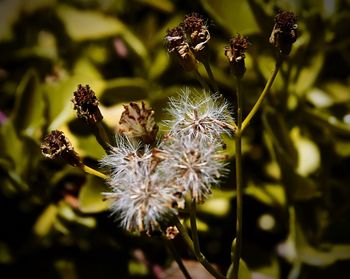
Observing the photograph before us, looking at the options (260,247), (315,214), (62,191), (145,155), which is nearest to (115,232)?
(62,191)

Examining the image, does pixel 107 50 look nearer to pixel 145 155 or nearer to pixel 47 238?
pixel 47 238

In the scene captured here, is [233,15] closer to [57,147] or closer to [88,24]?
[88,24]

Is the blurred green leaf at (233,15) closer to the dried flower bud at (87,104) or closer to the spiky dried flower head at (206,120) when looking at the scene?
the spiky dried flower head at (206,120)

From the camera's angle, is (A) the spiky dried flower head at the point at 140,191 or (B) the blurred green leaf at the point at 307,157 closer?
(A) the spiky dried flower head at the point at 140,191

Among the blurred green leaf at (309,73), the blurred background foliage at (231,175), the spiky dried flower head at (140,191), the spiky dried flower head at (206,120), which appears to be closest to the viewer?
the spiky dried flower head at (140,191)

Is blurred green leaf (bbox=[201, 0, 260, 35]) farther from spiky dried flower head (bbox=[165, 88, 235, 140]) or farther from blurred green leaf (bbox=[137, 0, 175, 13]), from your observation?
spiky dried flower head (bbox=[165, 88, 235, 140])

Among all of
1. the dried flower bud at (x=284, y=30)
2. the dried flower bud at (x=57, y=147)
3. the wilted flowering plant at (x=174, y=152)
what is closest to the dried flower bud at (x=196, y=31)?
the wilted flowering plant at (x=174, y=152)

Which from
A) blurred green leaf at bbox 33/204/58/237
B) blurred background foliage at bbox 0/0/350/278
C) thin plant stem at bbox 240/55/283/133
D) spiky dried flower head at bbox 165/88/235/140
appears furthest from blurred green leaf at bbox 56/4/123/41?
thin plant stem at bbox 240/55/283/133
